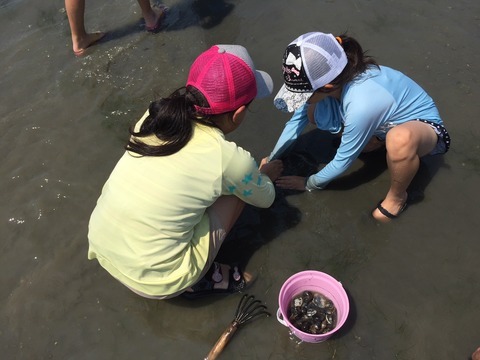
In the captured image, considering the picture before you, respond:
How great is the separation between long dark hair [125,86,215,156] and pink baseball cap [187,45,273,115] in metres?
0.04

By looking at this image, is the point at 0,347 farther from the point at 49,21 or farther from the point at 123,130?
the point at 49,21

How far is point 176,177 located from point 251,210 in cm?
112

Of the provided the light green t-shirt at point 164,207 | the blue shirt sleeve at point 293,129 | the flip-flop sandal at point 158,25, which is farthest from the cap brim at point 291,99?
the flip-flop sandal at point 158,25

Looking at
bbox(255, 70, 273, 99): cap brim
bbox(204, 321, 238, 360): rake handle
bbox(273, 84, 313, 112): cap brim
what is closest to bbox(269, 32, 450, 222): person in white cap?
bbox(273, 84, 313, 112): cap brim

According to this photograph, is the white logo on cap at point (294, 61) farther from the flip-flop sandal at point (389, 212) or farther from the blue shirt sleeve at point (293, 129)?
the flip-flop sandal at point (389, 212)

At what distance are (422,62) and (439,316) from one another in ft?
7.22

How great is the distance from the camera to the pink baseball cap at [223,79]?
76.4 inches

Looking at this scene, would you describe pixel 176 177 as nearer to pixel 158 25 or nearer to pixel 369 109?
pixel 369 109

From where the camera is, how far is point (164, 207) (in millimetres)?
1920

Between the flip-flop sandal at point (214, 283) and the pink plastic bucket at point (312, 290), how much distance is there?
1.07 ft

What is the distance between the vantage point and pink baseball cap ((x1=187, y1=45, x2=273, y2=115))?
6.37 ft

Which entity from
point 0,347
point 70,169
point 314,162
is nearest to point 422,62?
point 314,162

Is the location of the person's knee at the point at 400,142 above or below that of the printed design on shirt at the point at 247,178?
below

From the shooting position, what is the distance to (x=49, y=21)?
4.36 m
